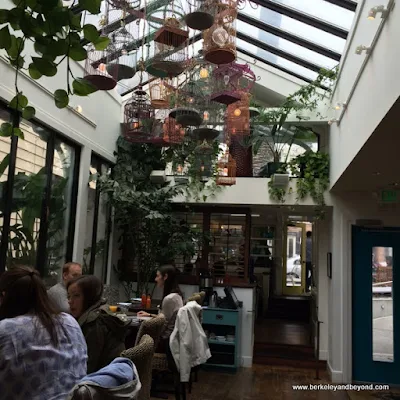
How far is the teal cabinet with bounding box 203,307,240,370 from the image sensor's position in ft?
20.9

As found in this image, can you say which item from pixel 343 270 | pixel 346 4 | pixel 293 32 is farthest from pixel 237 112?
pixel 343 270

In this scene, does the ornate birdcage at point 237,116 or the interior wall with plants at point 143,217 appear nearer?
the ornate birdcage at point 237,116

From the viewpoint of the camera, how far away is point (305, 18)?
5.50 metres

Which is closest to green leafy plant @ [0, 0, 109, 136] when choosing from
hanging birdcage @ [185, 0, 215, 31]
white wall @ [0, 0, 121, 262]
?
hanging birdcage @ [185, 0, 215, 31]

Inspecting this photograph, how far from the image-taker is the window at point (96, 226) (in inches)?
252

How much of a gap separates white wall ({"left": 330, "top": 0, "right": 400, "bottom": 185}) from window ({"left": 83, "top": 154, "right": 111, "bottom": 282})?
3466 mm

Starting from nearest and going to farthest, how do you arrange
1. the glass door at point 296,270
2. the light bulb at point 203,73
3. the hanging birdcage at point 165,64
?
the hanging birdcage at point 165,64, the light bulb at point 203,73, the glass door at point 296,270

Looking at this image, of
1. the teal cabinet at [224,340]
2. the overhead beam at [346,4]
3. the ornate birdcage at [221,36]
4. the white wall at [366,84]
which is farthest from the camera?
the teal cabinet at [224,340]

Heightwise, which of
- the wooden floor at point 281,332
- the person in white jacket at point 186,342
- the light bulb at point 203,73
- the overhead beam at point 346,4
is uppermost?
the overhead beam at point 346,4

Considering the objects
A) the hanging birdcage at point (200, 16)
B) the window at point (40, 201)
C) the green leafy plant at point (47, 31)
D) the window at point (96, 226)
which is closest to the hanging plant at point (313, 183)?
the window at point (96, 226)

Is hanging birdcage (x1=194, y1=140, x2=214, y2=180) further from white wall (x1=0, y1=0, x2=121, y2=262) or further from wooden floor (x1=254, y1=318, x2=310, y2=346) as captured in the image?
wooden floor (x1=254, y1=318, x2=310, y2=346)

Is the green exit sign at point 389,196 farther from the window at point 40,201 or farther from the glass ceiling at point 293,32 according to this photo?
the window at point 40,201

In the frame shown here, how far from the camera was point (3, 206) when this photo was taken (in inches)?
172

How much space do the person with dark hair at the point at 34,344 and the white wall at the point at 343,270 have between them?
5.06m
